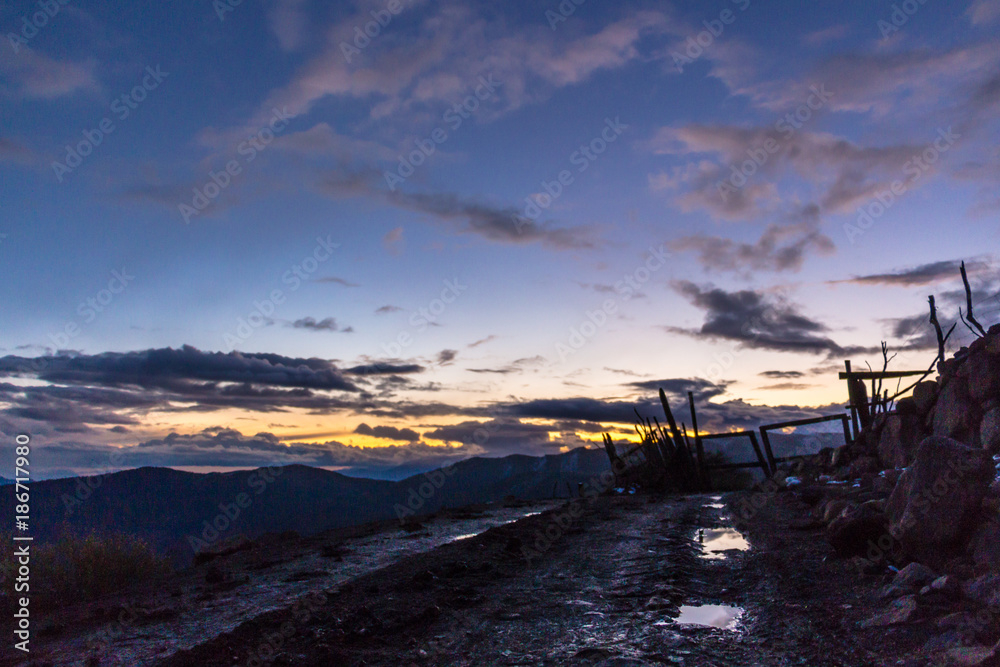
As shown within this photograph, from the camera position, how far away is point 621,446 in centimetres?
2845

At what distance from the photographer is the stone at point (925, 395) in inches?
509

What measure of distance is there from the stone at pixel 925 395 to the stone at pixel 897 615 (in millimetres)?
9759

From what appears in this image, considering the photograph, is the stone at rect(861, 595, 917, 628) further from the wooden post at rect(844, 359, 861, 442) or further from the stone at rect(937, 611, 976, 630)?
the wooden post at rect(844, 359, 861, 442)

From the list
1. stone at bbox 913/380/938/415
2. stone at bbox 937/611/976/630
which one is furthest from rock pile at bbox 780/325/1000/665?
stone at bbox 913/380/938/415

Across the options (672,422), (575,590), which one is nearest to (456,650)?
(575,590)

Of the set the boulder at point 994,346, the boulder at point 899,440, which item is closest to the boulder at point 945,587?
the boulder at point 994,346

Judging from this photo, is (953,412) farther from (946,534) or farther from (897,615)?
(897,615)

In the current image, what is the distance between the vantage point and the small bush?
28.1 feet

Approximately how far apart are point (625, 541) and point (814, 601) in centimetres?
429

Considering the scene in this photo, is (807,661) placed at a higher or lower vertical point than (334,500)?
higher

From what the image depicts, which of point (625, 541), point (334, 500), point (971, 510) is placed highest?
point (971, 510)

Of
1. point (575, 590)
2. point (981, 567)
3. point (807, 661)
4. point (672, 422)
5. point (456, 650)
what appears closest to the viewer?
point (807, 661)

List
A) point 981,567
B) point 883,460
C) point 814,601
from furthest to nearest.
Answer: point 883,460 < point 814,601 < point 981,567

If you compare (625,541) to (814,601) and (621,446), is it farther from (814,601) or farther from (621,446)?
(621,446)
